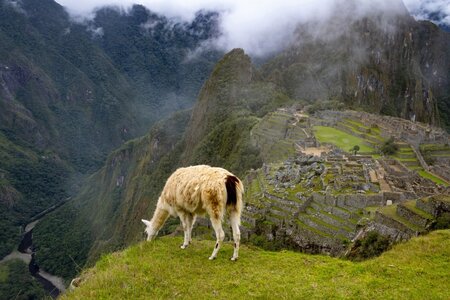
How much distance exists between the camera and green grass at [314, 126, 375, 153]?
4759 cm

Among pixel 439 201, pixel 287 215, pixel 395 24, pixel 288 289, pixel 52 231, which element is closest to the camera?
pixel 288 289

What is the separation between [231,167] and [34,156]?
142733 millimetres

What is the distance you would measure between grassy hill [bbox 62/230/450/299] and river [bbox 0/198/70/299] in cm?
6602

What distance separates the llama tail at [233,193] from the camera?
30.3ft

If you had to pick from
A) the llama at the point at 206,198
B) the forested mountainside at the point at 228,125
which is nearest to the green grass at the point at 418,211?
the llama at the point at 206,198

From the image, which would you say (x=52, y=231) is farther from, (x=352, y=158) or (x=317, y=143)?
(x=352, y=158)

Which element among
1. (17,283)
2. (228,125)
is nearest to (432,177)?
(228,125)

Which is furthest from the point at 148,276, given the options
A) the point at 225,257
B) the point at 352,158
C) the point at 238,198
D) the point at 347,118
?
the point at 347,118

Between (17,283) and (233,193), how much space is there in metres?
80.7

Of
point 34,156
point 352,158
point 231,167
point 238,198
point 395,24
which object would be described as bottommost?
point 34,156

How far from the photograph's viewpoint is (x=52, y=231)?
367 feet

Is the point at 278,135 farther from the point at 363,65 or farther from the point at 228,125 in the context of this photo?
the point at 363,65

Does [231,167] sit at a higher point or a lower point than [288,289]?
lower

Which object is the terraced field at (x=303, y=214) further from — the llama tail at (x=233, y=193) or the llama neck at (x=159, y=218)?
the llama tail at (x=233, y=193)
